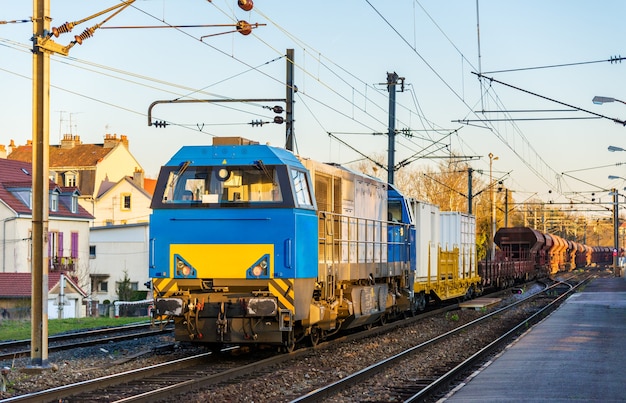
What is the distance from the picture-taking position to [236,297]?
48.3 feet

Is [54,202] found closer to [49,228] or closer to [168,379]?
[49,228]

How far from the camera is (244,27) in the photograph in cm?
1869

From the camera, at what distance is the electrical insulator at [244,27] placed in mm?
18609

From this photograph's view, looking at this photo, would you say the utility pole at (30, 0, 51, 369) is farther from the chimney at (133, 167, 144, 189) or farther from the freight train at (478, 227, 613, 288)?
the chimney at (133, 167, 144, 189)

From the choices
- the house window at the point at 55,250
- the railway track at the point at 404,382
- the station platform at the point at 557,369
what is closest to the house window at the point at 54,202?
the house window at the point at 55,250

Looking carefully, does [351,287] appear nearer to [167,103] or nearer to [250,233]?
[250,233]

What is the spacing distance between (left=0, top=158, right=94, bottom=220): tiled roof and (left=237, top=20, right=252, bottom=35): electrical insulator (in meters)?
37.0

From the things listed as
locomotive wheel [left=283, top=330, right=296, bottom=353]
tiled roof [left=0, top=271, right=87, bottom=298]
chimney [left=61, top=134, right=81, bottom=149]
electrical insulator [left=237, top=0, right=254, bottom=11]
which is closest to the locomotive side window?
locomotive wheel [left=283, top=330, right=296, bottom=353]

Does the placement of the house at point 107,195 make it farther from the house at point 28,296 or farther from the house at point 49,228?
the house at point 28,296

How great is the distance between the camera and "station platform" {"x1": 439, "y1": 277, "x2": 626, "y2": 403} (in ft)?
38.0

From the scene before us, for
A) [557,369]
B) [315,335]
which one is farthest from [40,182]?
[557,369]

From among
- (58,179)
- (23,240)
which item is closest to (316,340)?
(23,240)

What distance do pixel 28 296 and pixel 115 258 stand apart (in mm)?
20416

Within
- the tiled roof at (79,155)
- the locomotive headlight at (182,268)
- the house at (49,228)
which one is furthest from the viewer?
the tiled roof at (79,155)
